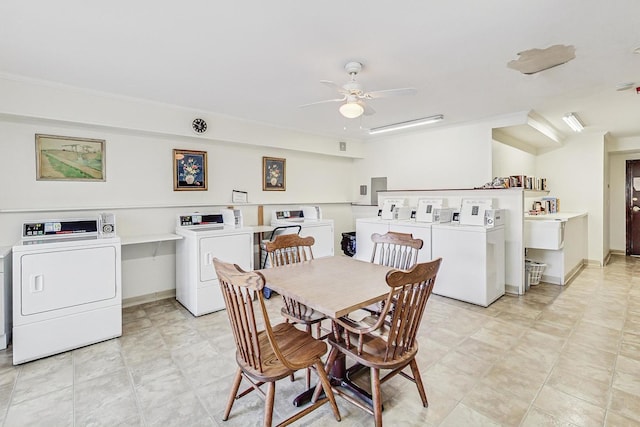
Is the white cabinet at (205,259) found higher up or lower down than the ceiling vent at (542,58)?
lower down

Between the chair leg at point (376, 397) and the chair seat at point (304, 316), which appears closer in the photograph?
the chair leg at point (376, 397)

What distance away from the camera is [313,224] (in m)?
4.79

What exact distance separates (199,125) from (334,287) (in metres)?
3.12

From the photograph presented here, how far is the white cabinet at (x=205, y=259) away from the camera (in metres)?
3.53

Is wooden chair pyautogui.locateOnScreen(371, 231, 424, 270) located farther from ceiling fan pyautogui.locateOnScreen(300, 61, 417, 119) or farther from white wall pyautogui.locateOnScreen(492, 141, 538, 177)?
white wall pyautogui.locateOnScreen(492, 141, 538, 177)

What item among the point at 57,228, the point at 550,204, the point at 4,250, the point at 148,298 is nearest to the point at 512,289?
the point at 550,204

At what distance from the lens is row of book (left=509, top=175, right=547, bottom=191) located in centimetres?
438

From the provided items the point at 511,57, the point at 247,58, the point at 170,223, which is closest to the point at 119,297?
the point at 170,223

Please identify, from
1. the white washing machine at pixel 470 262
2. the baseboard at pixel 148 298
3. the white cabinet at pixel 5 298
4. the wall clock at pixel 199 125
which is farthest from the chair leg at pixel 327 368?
the wall clock at pixel 199 125

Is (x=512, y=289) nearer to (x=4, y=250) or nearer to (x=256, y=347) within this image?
(x=256, y=347)

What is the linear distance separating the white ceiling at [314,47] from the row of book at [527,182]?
1.06 m

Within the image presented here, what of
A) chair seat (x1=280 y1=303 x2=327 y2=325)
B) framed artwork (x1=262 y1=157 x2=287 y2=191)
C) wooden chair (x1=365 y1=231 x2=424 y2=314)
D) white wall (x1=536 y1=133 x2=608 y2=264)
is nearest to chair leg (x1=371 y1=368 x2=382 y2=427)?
chair seat (x1=280 y1=303 x2=327 y2=325)

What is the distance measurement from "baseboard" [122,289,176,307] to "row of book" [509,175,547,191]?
4.86m

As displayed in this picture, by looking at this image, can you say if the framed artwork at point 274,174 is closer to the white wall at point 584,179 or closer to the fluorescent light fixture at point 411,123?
the fluorescent light fixture at point 411,123
